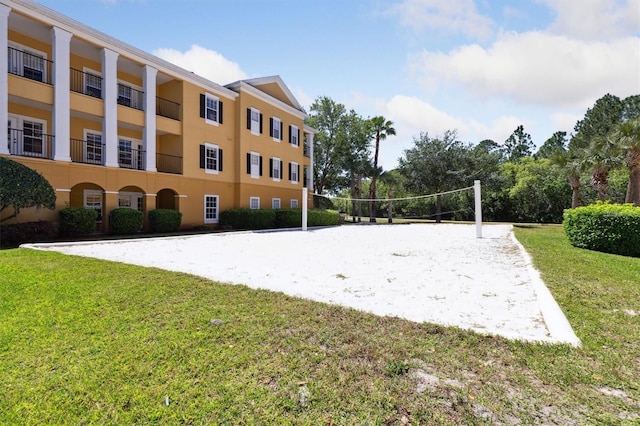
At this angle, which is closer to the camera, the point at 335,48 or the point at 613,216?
the point at 613,216

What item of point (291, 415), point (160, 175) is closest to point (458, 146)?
point (160, 175)

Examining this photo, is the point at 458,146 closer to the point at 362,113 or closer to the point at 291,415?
the point at 362,113

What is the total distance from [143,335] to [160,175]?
1420 centimetres

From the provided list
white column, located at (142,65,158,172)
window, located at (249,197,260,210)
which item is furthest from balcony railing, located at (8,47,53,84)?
window, located at (249,197,260,210)

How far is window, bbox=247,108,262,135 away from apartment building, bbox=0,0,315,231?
0.06 m

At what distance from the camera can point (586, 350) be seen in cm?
287

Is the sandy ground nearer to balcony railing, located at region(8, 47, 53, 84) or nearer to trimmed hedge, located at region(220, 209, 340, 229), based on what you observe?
A: trimmed hedge, located at region(220, 209, 340, 229)

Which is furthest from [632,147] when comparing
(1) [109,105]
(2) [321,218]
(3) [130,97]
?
(3) [130,97]

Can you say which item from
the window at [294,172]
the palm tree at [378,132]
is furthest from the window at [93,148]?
the palm tree at [378,132]

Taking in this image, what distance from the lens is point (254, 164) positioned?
2062 cm

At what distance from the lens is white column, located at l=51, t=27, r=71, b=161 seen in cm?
1213

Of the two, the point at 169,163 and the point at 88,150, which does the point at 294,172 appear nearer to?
the point at 169,163

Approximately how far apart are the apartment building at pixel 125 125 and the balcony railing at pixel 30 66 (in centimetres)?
4

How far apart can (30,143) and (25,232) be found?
5011 mm
